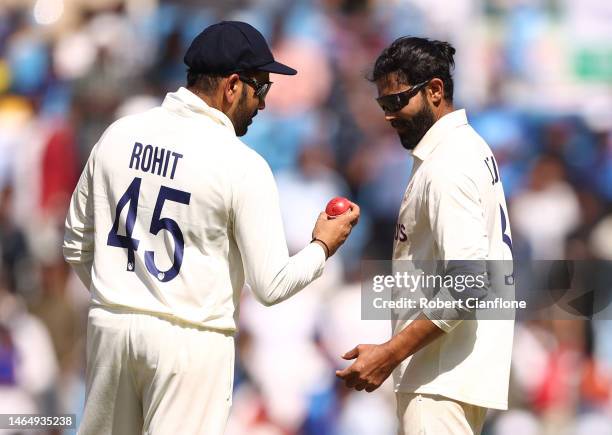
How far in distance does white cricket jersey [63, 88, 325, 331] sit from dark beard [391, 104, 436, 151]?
78 centimetres

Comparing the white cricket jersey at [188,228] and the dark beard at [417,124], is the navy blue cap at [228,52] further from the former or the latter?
the dark beard at [417,124]

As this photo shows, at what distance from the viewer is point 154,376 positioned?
3418 millimetres

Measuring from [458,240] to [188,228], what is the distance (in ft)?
2.97

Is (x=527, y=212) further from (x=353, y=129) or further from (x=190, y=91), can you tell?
(x=190, y=91)

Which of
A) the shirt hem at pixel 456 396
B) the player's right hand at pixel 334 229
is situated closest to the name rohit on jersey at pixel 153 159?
the player's right hand at pixel 334 229

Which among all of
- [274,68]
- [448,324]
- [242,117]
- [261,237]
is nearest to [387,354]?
[448,324]

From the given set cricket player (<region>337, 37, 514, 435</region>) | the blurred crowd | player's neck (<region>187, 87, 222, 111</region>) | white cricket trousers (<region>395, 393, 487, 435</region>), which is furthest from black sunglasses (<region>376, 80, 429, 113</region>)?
the blurred crowd

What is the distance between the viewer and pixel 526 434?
6.77 metres

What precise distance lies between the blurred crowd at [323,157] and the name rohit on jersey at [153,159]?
11.5 ft

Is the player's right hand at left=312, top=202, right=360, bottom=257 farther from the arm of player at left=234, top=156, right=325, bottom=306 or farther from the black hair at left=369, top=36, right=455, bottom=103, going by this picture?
the black hair at left=369, top=36, right=455, bottom=103

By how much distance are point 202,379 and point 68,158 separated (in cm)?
455

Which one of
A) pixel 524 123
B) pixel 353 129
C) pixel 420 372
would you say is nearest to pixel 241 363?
pixel 353 129

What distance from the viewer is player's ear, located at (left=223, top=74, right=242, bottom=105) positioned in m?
3.63

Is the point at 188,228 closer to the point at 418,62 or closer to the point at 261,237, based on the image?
the point at 261,237
